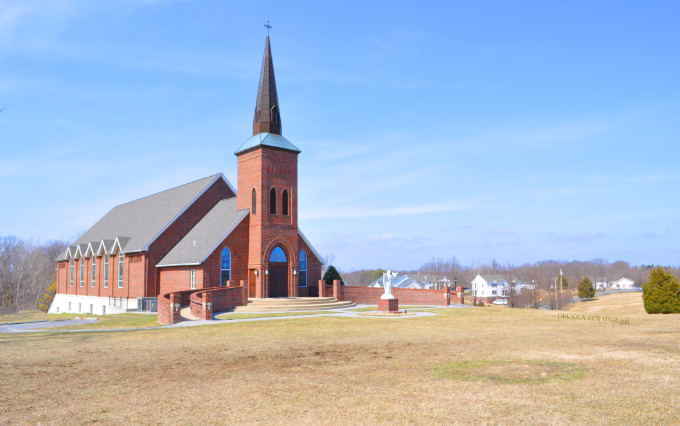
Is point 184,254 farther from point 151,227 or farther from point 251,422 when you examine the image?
point 251,422

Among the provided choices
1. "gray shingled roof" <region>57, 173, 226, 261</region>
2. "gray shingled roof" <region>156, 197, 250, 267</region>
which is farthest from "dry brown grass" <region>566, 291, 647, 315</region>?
"gray shingled roof" <region>57, 173, 226, 261</region>

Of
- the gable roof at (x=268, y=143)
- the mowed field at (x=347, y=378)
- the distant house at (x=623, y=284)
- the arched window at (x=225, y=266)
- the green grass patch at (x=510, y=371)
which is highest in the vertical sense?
the gable roof at (x=268, y=143)

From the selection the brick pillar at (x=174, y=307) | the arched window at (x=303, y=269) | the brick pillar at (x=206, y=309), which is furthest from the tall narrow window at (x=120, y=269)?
the brick pillar at (x=174, y=307)

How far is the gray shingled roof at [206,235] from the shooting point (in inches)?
1455

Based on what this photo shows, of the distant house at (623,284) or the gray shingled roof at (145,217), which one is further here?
the distant house at (623,284)

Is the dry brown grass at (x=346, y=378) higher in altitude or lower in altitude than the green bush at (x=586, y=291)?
higher

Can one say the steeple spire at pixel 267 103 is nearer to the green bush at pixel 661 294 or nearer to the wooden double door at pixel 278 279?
the wooden double door at pixel 278 279

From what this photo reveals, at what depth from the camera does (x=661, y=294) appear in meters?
29.7

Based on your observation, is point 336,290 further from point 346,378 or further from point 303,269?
point 346,378

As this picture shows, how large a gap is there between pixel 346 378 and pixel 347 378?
2 centimetres

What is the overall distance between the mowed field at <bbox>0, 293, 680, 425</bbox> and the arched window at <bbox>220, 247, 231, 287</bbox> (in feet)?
55.0

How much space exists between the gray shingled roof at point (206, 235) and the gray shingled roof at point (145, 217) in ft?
6.17

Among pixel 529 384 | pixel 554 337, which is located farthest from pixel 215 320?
pixel 529 384

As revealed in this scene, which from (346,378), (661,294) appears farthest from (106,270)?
(661,294)
